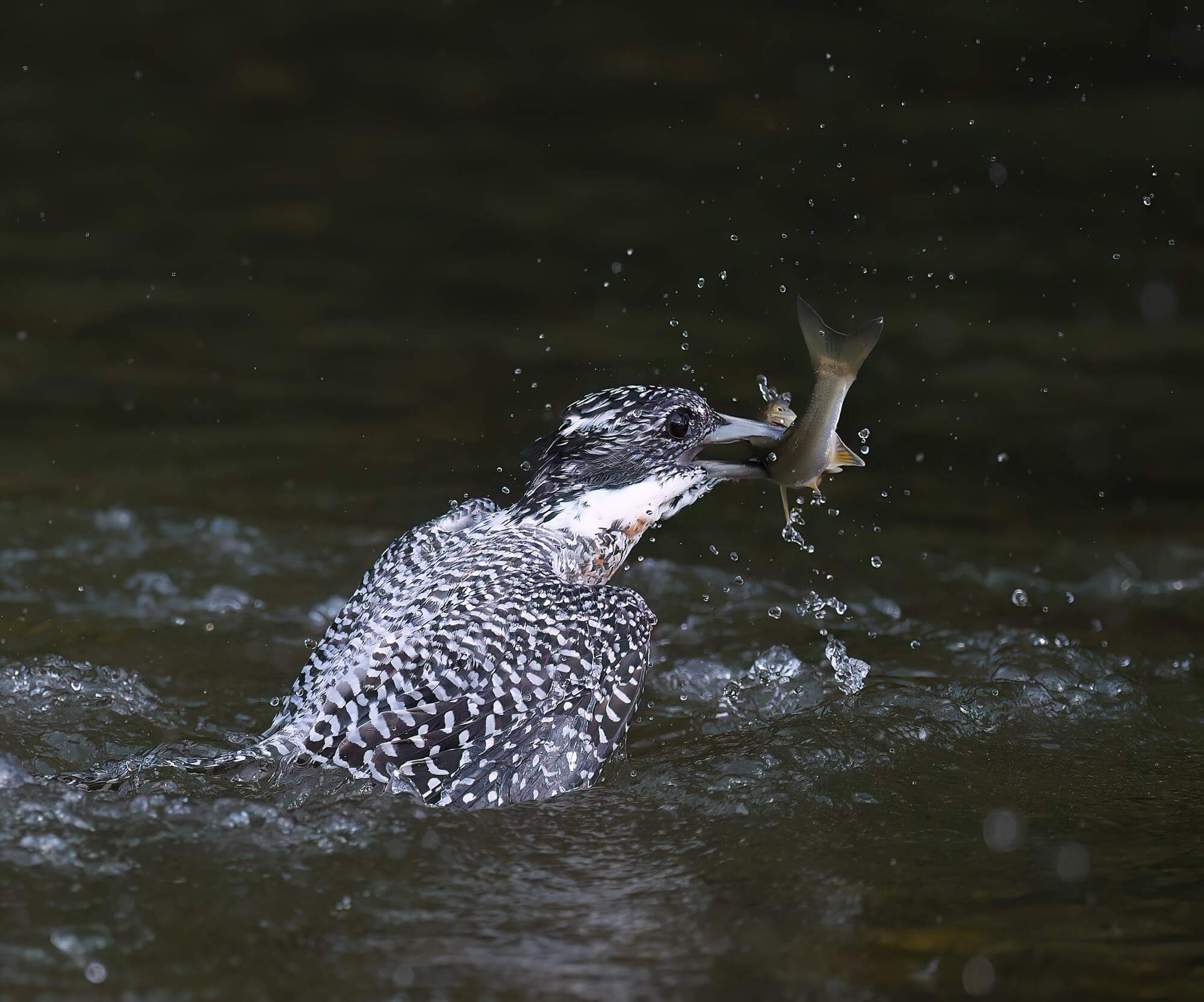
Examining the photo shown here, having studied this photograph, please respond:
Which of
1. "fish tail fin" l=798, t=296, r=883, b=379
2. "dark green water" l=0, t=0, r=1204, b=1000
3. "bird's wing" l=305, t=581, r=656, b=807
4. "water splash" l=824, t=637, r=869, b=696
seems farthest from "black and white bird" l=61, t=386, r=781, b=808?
"water splash" l=824, t=637, r=869, b=696

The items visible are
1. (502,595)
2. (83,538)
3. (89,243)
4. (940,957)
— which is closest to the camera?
(940,957)

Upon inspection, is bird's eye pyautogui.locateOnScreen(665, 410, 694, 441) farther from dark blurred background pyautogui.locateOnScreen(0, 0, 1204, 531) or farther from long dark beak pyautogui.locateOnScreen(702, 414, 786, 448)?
dark blurred background pyautogui.locateOnScreen(0, 0, 1204, 531)

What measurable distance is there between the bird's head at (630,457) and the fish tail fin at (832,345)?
1.45 ft

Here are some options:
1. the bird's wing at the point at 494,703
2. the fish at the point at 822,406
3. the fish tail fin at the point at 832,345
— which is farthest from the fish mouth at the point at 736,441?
the bird's wing at the point at 494,703

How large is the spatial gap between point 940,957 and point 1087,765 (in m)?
1.58

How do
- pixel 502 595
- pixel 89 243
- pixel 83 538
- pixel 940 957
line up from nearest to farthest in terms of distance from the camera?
pixel 940 957, pixel 502 595, pixel 83 538, pixel 89 243

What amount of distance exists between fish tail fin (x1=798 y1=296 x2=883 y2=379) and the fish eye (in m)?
0.60

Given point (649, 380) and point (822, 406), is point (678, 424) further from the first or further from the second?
point (649, 380)

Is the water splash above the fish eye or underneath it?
underneath

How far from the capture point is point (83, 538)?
7.18m

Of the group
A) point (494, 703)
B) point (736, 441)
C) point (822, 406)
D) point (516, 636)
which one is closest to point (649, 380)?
point (736, 441)

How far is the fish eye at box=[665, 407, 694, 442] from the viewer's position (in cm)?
480

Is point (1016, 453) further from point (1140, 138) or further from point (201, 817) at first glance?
point (201, 817)


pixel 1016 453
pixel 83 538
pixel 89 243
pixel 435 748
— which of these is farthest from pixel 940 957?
pixel 89 243
